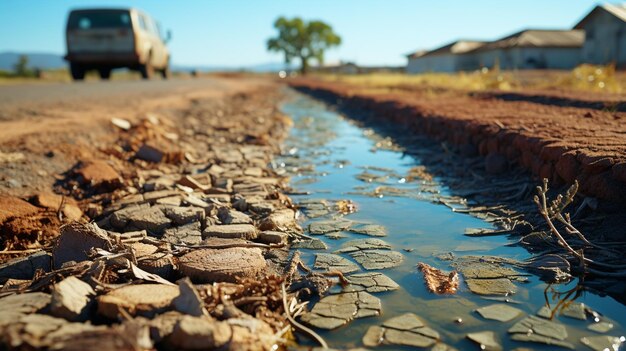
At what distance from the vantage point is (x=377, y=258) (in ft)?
9.98

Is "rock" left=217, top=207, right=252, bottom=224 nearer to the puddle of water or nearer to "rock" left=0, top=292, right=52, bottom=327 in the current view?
the puddle of water

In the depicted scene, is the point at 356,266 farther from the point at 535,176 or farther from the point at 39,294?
the point at 535,176

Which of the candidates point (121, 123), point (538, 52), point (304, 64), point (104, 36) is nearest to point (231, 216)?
point (121, 123)

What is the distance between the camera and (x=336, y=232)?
140 inches

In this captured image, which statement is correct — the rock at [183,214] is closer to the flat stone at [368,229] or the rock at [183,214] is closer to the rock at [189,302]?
the flat stone at [368,229]

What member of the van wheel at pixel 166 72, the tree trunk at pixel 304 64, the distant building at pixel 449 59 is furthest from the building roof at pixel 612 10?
the tree trunk at pixel 304 64

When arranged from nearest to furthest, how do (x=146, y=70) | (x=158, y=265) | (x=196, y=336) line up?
(x=196, y=336), (x=158, y=265), (x=146, y=70)

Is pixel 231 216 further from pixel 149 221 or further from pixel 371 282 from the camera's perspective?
pixel 371 282

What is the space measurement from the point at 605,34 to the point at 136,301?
94.3ft

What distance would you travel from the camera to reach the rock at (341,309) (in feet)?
7.52

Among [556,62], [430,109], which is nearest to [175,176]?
[430,109]

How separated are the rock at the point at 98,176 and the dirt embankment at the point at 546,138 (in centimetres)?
340

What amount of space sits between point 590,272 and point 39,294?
2.65 m

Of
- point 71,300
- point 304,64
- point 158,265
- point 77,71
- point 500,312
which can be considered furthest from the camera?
point 304,64
